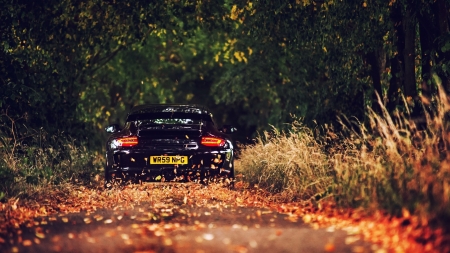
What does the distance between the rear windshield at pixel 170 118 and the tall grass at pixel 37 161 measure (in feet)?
5.42

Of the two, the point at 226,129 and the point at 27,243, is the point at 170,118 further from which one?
the point at 27,243

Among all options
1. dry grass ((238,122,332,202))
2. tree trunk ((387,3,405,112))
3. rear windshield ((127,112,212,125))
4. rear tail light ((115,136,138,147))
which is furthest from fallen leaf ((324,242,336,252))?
tree trunk ((387,3,405,112))

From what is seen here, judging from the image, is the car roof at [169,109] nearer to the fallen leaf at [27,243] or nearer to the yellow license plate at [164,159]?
the yellow license plate at [164,159]

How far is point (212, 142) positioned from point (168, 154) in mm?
789

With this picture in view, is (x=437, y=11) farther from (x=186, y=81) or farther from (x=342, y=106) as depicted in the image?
(x=186, y=81)

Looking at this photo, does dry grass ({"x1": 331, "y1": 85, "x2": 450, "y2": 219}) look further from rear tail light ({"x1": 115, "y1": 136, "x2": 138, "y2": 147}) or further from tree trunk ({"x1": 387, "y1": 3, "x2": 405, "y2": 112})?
tree trunk ({"x1": 387, "y1": 3, "x2": 405, "y2": 112})

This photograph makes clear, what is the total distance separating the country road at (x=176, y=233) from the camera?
8.73 metres

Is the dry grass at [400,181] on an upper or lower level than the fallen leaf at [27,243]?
upper

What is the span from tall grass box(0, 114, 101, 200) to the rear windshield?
1.65 m

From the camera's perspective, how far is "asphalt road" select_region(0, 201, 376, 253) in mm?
8727

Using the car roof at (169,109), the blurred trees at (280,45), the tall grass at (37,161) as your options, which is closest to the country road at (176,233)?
the tall grass at (37,161)

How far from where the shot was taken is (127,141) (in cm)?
1536

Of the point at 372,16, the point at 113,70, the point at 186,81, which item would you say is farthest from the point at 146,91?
the point at 372,16

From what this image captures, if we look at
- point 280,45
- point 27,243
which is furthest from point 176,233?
point 280,45
